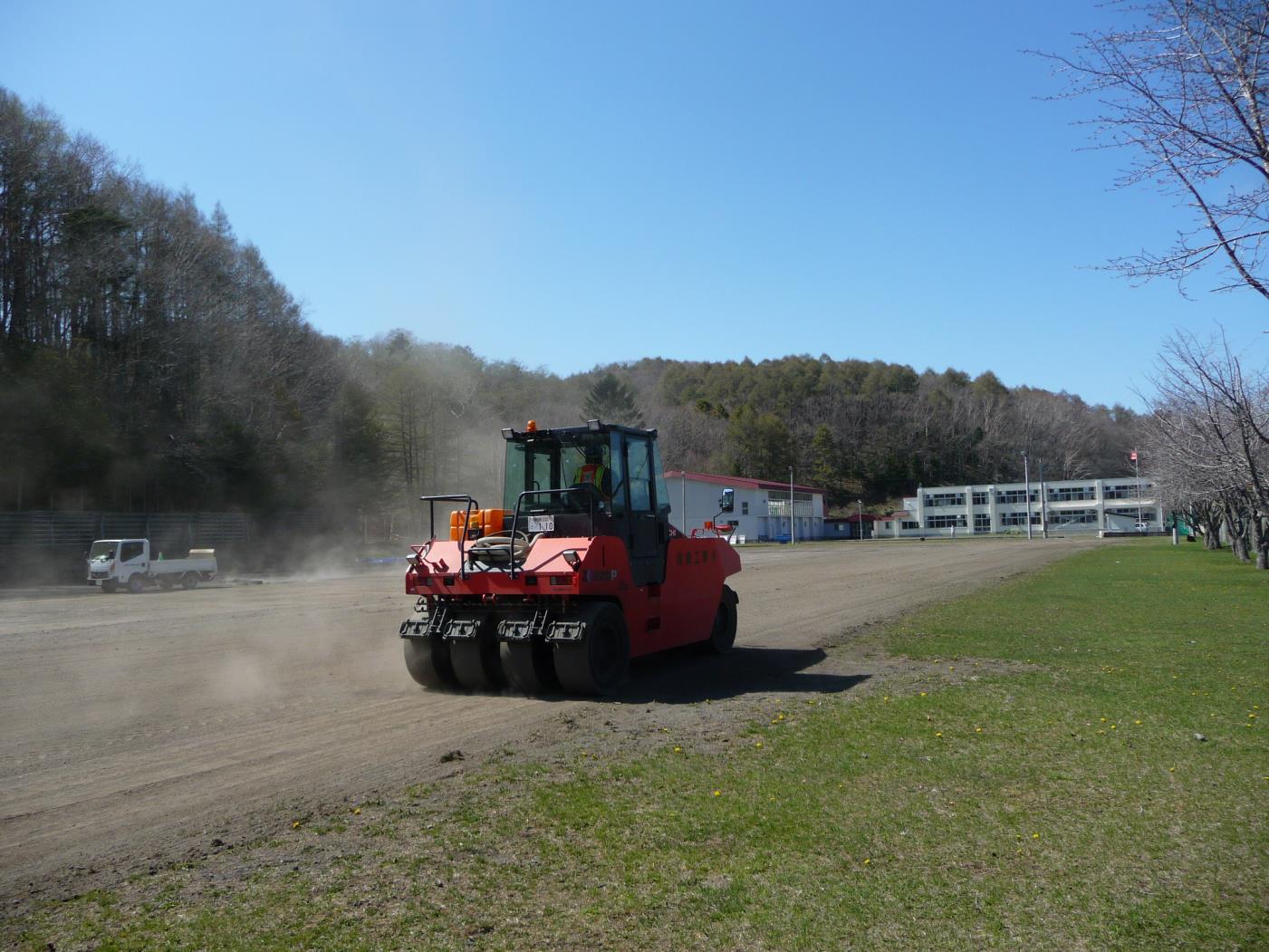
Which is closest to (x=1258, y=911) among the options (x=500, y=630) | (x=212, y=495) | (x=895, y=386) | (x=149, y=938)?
(x=149, y=938)

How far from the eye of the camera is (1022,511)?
4513 inches

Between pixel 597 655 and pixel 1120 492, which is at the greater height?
pixel 1120 492

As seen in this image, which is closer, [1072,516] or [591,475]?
[591,475]

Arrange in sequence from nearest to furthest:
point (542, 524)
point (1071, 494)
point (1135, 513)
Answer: point (542, 524) → point (1135, 513) → point (1071, 494)

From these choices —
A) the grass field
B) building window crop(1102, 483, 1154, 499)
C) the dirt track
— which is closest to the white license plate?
the dirt track

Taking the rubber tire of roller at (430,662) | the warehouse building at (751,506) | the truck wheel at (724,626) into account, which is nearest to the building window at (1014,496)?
the warehouse building at (751,506)

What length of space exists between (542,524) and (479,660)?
1747 mm

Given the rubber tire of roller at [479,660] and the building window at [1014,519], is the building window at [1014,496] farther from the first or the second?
the rubber tire of roller at [479,660]

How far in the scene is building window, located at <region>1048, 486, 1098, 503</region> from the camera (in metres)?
110

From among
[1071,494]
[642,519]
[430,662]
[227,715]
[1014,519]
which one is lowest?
[1014,519]

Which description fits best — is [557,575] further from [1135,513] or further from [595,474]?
[1135,513]

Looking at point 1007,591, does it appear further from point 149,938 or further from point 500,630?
point 149,938

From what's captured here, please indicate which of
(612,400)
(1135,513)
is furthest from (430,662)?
A: (1135,513)

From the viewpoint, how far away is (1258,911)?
180 inches
